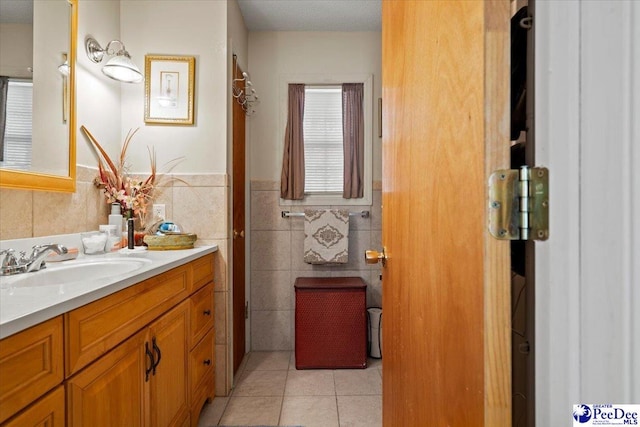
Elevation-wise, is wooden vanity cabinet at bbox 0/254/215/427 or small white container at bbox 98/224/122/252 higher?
small white container at bbox 98/224/122/252

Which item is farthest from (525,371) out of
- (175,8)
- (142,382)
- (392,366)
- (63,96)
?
(175,8)

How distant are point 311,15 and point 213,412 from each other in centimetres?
275

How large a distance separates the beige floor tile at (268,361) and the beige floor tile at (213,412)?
40cm

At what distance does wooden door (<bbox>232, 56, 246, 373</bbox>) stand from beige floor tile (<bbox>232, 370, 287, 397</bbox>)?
4.7 inches

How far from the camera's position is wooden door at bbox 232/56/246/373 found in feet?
7.01

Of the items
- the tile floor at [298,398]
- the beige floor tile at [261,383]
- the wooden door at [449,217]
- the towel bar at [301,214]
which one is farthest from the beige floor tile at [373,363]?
the wooden door at [449,217]

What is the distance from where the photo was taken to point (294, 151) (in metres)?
2.57

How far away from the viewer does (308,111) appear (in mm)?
2629

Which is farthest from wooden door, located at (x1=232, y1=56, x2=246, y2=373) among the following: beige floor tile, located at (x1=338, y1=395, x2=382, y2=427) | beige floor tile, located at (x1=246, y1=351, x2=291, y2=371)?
beige floor tile, located at (x1=338, y1=395, x2=382, y2=427)

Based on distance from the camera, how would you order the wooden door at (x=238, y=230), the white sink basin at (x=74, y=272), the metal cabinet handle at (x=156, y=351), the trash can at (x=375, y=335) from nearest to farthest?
the white sink basin at (x=74, y=272) → the metal cabinet handle at (x=156, y=351) → the wooden door at (x=238, y=230) → the trash can at (x=375, y=335)

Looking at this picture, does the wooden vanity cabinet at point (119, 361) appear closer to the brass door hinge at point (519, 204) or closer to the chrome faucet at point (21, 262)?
the chrome faucet at point (21, 262)

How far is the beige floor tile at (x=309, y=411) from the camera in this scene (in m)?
1.67

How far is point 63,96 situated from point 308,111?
5.37 feet

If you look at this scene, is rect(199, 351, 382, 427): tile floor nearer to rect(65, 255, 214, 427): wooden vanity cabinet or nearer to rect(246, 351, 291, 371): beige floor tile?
rect(246, 351, 291, 371): beige floor tile
